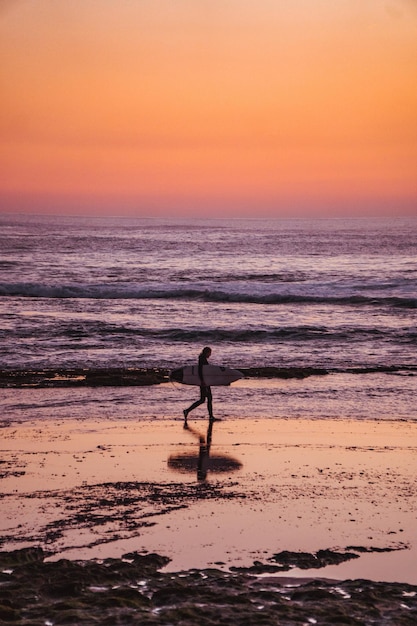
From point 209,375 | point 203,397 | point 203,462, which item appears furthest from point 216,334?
point 203,462

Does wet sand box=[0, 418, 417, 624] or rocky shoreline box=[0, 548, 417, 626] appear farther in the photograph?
wet sand box=[0, 418, 417, 624]

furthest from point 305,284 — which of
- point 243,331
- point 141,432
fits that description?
point 141,432

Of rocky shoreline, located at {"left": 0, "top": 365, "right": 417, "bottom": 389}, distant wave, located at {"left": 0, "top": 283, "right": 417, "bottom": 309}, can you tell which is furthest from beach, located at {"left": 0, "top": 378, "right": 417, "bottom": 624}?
distant wave, located at {"left": 0, "top": 283, "right": 417, "bottom": 309}

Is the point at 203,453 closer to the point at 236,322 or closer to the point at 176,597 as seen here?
the point at 176,597

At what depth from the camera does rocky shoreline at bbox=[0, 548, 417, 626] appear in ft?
24.6

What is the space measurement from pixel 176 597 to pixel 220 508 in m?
3.08

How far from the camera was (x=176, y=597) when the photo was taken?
8000 mm

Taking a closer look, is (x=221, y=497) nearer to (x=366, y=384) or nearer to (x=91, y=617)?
(x=91, y=617)

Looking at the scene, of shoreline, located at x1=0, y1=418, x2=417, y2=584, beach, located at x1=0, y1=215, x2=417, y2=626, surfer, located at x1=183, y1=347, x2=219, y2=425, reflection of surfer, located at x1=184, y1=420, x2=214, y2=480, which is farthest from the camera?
surfer, located at x1=183, y1=347, x2=219, y2=425

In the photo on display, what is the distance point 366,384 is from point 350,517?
11.2 metres

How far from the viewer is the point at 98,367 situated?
81.2ft

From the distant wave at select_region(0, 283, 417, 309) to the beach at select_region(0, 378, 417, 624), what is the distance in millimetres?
30392

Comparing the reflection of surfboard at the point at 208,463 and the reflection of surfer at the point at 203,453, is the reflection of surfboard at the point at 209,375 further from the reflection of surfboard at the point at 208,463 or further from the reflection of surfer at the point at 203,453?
the reflection of surfboard at the point at 208,463

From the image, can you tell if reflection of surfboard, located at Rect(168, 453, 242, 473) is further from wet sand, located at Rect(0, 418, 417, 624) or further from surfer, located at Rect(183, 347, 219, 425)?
surfer, located at Rect(183, 347, 219, 425)
